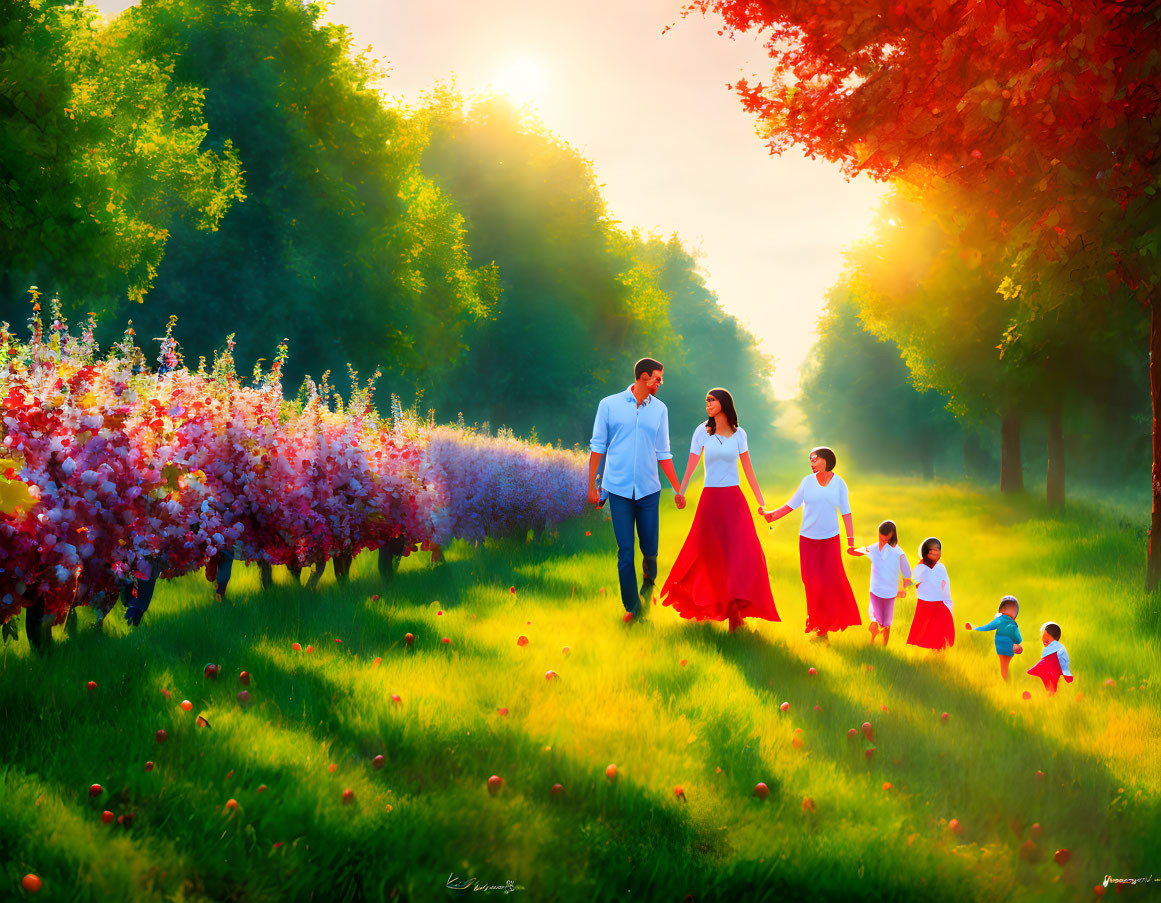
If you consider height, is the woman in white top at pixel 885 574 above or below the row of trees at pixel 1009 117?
below

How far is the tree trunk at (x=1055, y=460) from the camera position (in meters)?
19.0

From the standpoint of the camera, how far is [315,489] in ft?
26.7

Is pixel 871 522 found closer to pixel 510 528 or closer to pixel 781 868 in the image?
pixel 510 528

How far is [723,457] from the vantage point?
7754mm

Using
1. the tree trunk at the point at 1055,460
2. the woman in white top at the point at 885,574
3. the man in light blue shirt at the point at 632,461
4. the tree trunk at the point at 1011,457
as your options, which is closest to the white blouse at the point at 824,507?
the woman in white top at the point at 885,574

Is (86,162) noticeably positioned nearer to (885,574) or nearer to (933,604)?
(885,574)

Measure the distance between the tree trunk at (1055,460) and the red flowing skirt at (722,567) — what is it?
14.8 m

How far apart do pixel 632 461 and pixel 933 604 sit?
10.5ft

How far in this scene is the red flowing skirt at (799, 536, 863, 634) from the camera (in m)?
7.84

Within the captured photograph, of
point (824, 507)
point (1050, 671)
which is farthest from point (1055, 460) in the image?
point (1050, 671)

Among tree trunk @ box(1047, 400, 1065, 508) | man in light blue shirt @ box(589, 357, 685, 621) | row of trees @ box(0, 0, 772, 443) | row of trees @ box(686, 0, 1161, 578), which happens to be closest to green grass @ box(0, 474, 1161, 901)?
man in light blue shirt @ box(589, 357, 685, 621)

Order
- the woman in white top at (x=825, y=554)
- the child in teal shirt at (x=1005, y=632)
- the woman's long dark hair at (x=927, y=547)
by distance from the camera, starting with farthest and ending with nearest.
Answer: the woman in white top at (x=825, y=554) → the woman's long dark hair at (x=927, y=547) → the child in teal shirt at (x=1005, y=632)

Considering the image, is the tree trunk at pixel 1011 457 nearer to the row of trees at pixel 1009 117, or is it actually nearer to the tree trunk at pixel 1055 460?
the tree trunk at pixel 1055 460
